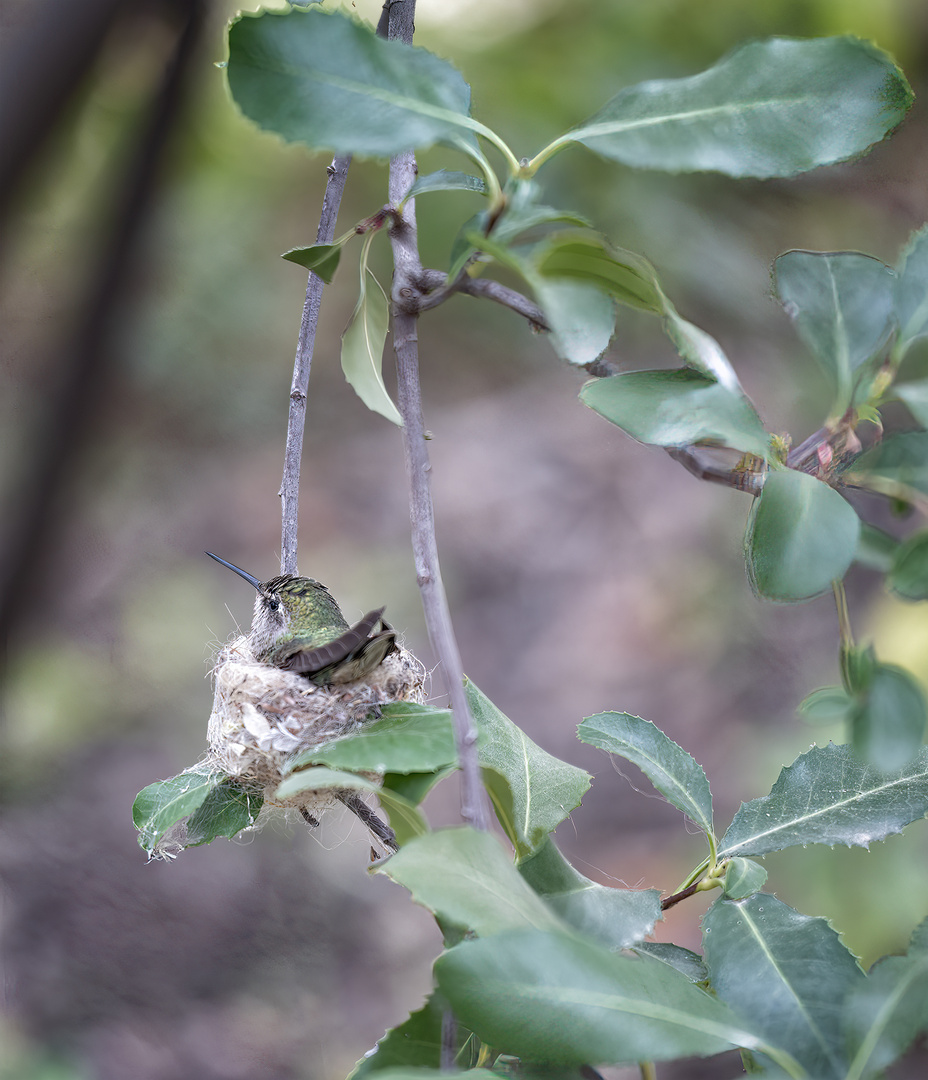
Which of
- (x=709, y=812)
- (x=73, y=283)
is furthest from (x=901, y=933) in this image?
(x=73, y=283)

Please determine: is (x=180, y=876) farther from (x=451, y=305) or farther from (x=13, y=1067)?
(x=451, y=305)

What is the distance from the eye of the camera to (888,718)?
0.32 metres

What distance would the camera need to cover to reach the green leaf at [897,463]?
33 centimetres

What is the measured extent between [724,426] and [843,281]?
0.12 metres

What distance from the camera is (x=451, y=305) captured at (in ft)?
7.25

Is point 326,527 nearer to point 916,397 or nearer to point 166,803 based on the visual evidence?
point 166,803

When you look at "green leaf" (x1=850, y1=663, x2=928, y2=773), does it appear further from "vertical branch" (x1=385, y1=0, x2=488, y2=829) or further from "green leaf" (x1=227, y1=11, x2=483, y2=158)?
"green leaf" (x1=227, y1=11, x2=483, y2=158)

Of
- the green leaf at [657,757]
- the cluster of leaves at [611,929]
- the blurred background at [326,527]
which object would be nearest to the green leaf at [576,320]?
the cluster of leaves at [611,929]

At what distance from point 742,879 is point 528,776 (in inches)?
6.4

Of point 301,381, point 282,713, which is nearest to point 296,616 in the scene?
point 282,713

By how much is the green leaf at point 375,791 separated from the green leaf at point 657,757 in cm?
18

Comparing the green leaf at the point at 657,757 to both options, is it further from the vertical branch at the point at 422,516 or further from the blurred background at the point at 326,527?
the blurred background at the point at 326,527

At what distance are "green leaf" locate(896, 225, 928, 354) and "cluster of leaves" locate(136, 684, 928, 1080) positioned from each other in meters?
0.29

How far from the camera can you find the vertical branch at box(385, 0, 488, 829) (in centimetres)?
38
